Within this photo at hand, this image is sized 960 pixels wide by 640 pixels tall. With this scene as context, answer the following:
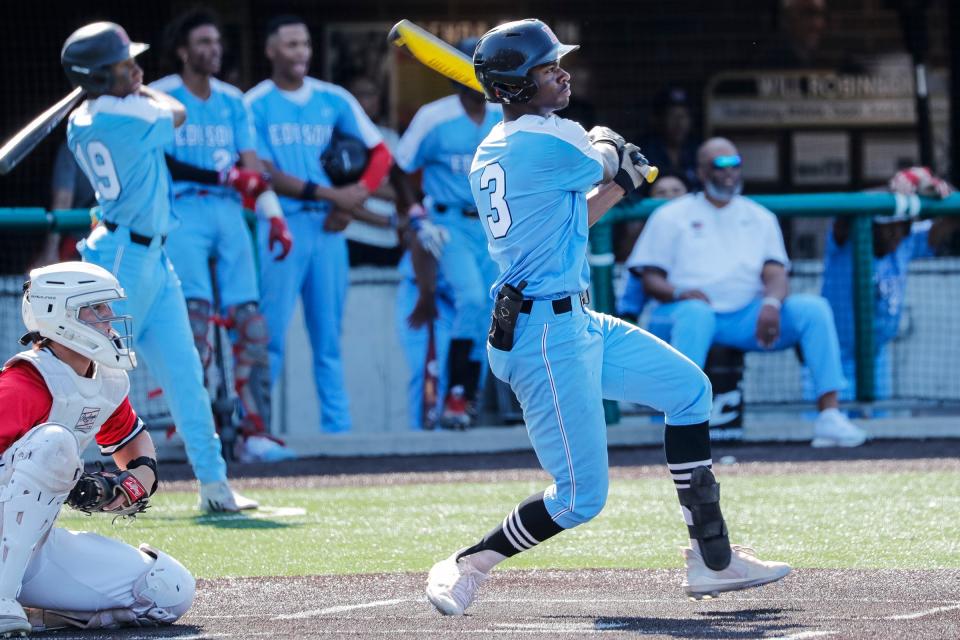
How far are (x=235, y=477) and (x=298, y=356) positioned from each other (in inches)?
64.9

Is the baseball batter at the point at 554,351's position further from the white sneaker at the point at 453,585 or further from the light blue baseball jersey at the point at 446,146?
the light blue baseball jersey at the point at 446,146

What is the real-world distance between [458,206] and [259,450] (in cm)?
170

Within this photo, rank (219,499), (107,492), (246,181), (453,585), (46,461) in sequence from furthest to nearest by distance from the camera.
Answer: (246,181) < (219,499) < (453,585) < (107,492) < (46,461)

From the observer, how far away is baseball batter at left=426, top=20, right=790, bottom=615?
4.86 meters

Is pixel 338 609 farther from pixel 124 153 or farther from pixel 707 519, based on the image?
pixel 124 153

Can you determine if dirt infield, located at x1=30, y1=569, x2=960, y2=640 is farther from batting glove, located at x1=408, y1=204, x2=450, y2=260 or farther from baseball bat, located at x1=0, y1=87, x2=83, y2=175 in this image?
batting glove, located at x1=408, y1=204, x2=450, y2=260

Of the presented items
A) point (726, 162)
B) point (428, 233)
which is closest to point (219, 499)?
point (428, 233)

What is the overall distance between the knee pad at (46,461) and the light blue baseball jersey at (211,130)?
3.98 m

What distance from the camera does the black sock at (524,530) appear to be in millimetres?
4891

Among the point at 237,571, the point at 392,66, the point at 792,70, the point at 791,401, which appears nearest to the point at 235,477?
the point at 237,571

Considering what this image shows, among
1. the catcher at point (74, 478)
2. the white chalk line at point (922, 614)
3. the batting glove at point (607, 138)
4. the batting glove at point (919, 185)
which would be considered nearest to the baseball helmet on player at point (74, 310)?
the catcher at point (74, 478)

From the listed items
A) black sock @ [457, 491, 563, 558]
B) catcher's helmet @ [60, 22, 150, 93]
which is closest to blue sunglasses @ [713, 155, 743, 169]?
catcher's helmet @ [60, 22, 150, 93]

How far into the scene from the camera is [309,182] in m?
9.05

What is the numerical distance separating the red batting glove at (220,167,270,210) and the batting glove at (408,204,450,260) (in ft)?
3.48
